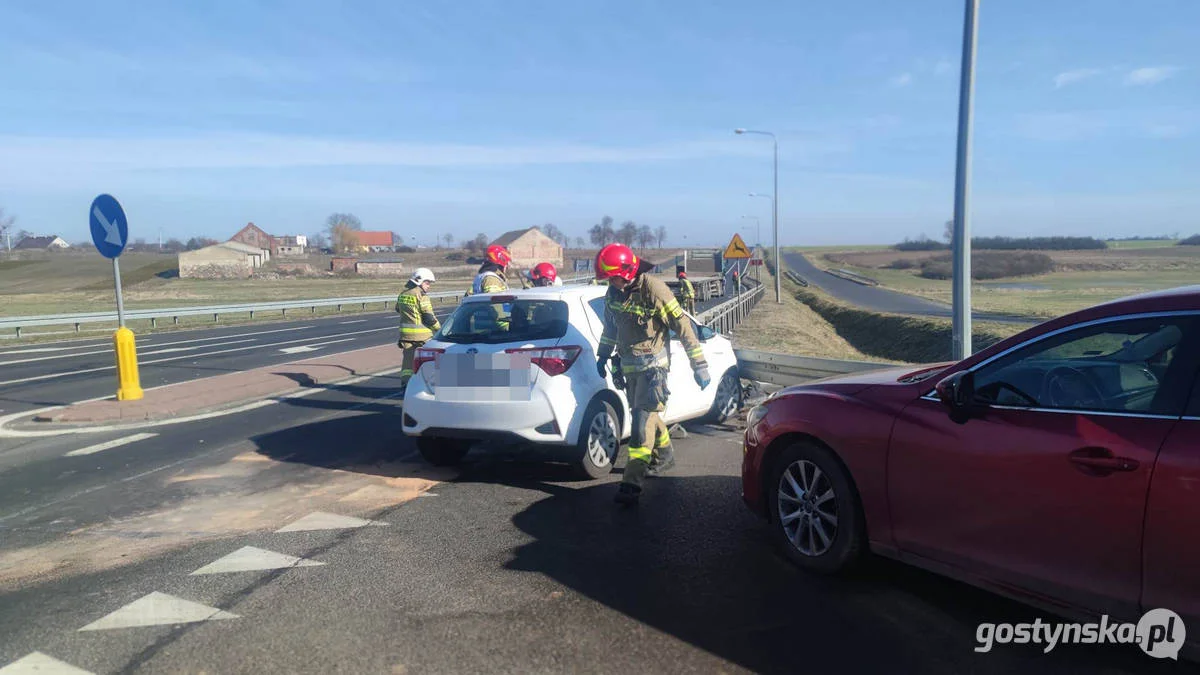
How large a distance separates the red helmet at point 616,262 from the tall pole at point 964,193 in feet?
12.9

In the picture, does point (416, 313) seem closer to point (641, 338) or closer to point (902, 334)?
point (641, 338)

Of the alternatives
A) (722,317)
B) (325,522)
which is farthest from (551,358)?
(722,317)

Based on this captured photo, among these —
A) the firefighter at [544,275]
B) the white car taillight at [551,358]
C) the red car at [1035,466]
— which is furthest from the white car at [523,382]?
→ the firefighter at [544,275]

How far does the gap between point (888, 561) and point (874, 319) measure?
90.7 feet

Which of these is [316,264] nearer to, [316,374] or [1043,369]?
[316,374]

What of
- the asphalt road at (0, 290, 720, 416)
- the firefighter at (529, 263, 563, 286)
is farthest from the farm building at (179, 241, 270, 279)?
the firefighter at (529, 263, 563, 286)

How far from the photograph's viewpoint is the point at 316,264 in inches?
3273

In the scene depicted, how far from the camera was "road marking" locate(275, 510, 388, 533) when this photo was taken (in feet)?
18.5

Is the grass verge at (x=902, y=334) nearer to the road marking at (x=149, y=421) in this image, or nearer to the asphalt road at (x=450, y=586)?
the road marking at (x=149, y=421)

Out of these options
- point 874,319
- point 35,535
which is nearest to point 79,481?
point 35,535

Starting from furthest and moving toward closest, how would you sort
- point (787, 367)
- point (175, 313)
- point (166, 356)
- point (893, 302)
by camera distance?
1. point (893, 302)
2. point (175, 313)
3. point (166, 356)
4. point (787, 367)

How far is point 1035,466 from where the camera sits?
11.5 feet

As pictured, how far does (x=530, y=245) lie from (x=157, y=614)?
280 feet

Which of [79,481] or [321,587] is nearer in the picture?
[321,587]
